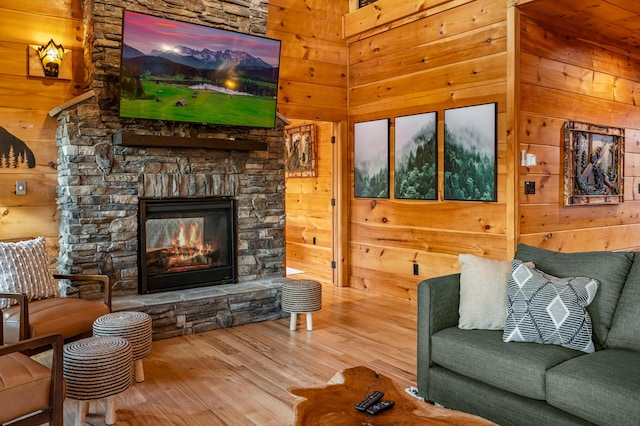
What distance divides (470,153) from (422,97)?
862 millimetres

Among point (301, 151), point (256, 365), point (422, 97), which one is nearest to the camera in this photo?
point (256, 365)

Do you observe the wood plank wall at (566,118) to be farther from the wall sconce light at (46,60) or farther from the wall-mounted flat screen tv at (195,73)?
the wall sconce light at (46,60)

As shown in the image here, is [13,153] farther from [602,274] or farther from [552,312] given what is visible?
[602,274]

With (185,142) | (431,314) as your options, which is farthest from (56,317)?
(431,314)

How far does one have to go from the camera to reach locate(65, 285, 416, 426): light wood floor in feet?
9.28

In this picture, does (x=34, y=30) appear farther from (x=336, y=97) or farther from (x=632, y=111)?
(x=632, y=111)

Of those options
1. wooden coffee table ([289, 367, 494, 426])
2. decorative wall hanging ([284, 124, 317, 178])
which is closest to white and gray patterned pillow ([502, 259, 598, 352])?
wooden coffee table ([289, 367, 494, 426])

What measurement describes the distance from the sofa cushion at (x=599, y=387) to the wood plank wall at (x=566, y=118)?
2342 millimetres

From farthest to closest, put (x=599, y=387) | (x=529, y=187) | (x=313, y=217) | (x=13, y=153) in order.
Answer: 1. (x=313, y=217)
2. (x=529, y=187)
3. (x=13, y=153)
4. (x=599, y=387)

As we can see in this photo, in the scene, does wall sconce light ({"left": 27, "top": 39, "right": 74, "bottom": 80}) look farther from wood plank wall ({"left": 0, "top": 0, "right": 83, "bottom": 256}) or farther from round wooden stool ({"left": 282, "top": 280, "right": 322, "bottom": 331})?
round wooden stool ({"left": 282, "top": 280, "right": 322, "bottom": 331})

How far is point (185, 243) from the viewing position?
188 inches

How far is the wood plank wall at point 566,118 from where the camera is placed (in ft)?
14.8

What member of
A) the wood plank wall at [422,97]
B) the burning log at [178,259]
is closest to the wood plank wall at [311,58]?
the wood plank wall at [422,97]

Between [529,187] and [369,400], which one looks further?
[529,187]
